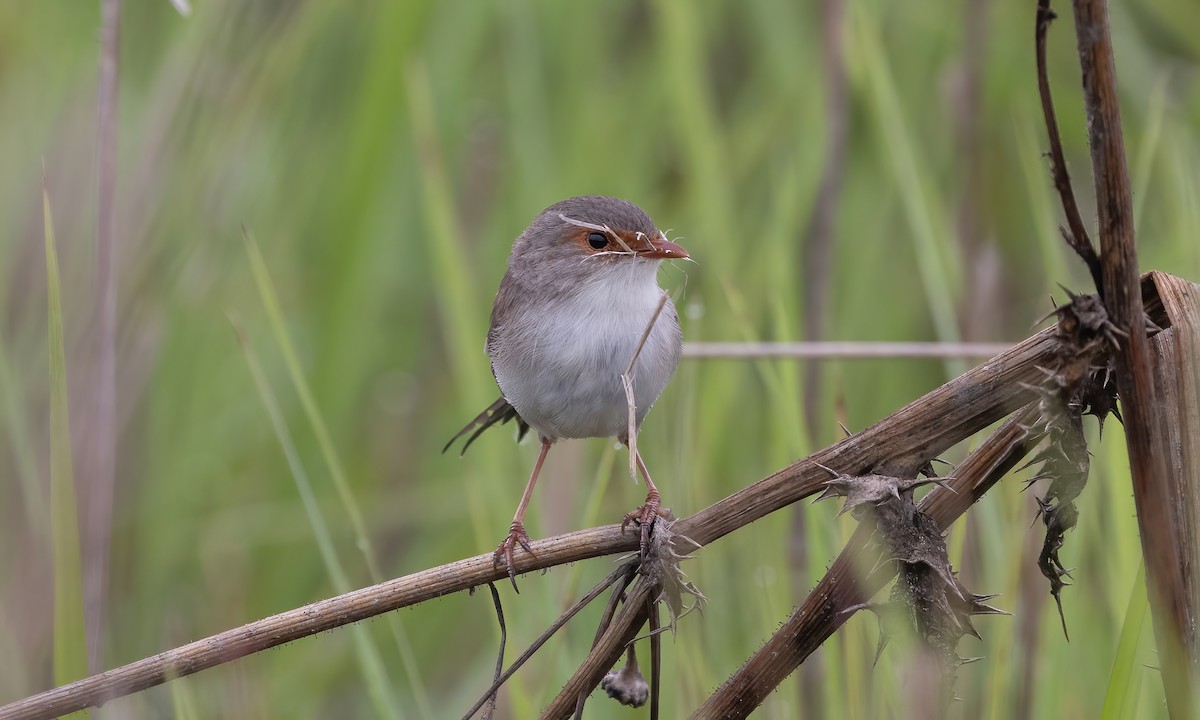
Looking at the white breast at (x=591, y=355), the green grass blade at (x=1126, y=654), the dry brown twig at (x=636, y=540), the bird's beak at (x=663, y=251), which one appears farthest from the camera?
the bird's beak at (x=663, y=251)

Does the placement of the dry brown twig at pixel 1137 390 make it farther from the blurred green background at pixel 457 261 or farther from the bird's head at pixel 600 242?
the bird's head at pixel 600 242

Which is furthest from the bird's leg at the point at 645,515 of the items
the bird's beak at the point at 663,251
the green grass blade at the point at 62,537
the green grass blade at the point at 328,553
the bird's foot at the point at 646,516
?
the green grass blade at the point at 62,537

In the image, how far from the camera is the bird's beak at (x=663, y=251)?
2.72 metres

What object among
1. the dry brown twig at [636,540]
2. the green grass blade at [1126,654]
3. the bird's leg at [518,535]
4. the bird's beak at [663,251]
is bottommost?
the green grass blade at [1126,654]

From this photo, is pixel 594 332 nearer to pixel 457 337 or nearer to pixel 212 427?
pixel 457 337

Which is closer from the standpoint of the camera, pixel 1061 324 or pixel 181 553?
pixel 1061 324

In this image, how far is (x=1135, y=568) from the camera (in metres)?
2.32

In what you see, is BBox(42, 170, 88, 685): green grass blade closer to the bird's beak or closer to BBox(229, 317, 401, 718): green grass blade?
BBox(229, 317, 401, 718): green grass blade

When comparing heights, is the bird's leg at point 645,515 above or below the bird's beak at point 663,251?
below

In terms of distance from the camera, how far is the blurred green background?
10.5 ft

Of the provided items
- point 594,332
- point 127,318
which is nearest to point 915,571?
point 594,332

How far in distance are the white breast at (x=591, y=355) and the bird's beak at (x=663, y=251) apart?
0.18ft

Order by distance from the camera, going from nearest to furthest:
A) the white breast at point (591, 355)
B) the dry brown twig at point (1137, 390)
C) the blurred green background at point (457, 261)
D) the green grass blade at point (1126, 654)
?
1. the dry brown twig at point (1137, 390)
2. the green grass blade at point (1126, 654)
3. the white breast at point (591, 355)
4. the blurred green background at point (457, 261)

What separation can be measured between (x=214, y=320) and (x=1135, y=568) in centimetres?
340
